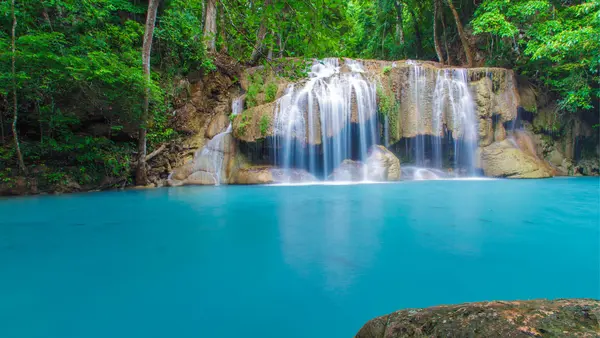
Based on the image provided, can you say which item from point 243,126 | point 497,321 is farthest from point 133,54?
point 497,321

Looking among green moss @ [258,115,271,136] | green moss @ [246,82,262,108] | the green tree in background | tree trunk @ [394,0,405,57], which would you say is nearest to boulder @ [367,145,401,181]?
green moss @ [258,115,271,136]

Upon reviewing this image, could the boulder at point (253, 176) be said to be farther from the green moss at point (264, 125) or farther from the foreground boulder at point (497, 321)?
the foreground boulder at point (497, 321)

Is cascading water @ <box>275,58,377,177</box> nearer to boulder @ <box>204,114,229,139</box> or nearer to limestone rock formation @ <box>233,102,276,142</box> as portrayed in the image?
limestone rock formation @ <box>233,102,276,142</box>

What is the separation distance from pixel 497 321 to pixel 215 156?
10353 millimetres

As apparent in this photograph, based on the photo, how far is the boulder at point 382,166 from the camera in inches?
416

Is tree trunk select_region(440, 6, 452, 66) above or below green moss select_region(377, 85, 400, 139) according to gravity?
above

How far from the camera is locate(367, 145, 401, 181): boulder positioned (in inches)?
416

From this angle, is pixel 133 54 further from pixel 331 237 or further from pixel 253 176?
pixel 331 237

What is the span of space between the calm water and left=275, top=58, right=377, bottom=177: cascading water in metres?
5.32

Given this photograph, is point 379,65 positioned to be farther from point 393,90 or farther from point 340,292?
point 340,292

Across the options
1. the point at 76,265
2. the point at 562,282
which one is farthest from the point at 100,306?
the point at 562,282

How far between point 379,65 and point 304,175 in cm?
611

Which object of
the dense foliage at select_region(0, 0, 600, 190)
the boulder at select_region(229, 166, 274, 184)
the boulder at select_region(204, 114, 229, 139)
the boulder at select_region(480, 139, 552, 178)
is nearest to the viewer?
the dense foliage at select_region(0, 0, 600, 190)

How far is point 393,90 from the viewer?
11.6 metres
